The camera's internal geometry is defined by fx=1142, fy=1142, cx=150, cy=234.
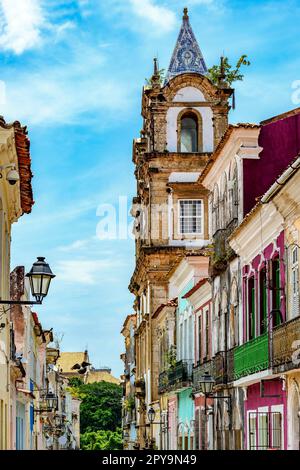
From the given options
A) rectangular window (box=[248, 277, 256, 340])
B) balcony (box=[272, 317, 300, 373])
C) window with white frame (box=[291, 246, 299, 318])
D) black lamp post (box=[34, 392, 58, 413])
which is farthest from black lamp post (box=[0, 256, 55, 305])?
black lamp post (box=[34, 392, 58, 413])

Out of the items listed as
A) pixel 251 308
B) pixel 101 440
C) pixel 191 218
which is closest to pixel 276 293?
pixel 251 308

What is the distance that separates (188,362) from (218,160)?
9.41 meters

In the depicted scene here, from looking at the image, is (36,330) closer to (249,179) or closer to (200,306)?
(200,306)

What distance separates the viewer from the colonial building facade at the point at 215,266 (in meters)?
19.0

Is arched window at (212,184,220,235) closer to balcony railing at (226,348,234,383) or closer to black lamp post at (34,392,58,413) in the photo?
balcony railing at (226,348,234,383)

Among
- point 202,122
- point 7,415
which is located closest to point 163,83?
point 202,122

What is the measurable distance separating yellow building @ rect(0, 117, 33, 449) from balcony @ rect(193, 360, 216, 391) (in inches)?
254

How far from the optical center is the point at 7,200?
64.3ft

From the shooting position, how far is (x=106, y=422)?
4491 inches

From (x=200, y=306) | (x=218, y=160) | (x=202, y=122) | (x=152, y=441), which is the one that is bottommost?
(x=152, y=441)

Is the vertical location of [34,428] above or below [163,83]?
below

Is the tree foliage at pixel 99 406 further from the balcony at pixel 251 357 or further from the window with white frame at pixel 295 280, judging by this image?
the window with white frame at pixel 295 280

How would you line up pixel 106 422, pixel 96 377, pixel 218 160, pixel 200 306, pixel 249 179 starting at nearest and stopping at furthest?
pixel 249 179
pixel 218 160
pixel 200 306
pixel 106 422
pixel 96 377

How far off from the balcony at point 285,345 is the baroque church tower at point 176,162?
98.4ft
